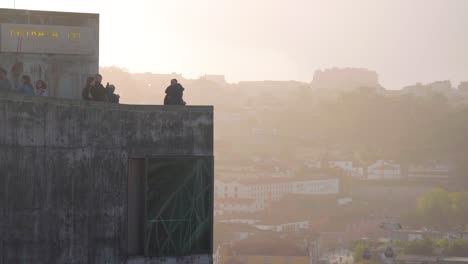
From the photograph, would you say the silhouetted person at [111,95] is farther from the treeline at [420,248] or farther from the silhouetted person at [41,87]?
the treeline at [420,248]

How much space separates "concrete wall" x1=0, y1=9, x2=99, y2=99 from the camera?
7.80m

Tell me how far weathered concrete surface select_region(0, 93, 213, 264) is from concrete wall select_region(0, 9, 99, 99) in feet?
3.92

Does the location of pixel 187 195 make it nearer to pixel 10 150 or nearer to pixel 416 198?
pixel 10 150

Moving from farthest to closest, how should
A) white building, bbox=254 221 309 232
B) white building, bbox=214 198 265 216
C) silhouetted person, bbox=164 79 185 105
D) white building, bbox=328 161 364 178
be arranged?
white building, bbox=328 161 364 178 < white building, bbox=214 198 265 216 < white building, bbox=254 221 309 232 < silhouetted person, bbox=164 79 185 105

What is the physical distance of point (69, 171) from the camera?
→ 667 cm

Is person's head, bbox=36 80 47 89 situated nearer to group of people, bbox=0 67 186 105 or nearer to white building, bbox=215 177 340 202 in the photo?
group of people, bbox=0 67 186 105

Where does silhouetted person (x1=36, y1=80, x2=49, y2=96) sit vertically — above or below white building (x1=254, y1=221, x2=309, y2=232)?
above

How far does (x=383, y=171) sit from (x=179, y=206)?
425 ft

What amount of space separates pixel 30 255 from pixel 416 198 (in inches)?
4540

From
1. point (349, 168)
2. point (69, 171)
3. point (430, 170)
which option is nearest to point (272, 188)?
point (349, 168)

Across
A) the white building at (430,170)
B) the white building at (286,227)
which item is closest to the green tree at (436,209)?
the white building at (286,227)

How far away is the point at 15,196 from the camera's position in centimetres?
648

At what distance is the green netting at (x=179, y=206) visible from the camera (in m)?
7.14

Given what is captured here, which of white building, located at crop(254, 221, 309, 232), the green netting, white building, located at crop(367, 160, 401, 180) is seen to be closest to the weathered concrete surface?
the green netting
